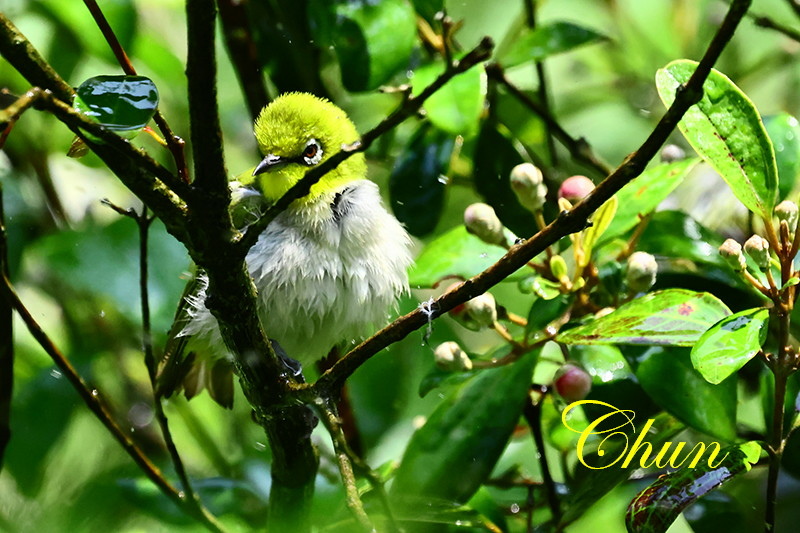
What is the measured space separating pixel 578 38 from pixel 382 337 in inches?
46.8

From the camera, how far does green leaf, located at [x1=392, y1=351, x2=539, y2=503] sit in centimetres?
170

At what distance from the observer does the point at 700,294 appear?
1465 millimetres

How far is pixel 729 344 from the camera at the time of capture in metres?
1.29

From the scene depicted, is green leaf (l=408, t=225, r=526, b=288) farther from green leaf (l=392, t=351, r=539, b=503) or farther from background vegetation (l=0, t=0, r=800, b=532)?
green leaf (l=392, t=351, r=539, b=503)

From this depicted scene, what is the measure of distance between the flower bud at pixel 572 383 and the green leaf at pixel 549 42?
2.63ft

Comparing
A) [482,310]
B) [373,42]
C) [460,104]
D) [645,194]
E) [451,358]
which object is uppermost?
[373,42]

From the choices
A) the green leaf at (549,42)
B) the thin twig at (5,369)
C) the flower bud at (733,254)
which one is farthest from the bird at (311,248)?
the flower bud at (733,254)

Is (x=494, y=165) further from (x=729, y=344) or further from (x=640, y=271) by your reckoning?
(x=729, y=344)

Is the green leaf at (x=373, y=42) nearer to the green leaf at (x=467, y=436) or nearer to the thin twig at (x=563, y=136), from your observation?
the thin twig at (x=563, y=136)

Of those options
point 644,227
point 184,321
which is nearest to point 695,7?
point 644,227

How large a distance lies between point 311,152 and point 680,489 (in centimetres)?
111

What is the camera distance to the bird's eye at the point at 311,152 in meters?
2.13

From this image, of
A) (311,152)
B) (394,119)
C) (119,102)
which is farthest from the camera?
(311,152)

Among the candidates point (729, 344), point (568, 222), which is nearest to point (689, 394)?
point (729, 344)
